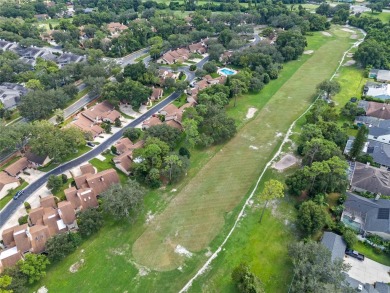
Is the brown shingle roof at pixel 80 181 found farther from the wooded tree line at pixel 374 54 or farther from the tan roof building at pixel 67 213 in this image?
the wooded tree line at pixel 374 54

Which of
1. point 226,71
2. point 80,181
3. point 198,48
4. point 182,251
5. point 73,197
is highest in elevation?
point 198,48

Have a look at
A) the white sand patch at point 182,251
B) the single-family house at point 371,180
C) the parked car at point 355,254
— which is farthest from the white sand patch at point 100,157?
the single-family house at point 371,180

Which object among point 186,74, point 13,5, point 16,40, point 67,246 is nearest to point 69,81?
point 186,74

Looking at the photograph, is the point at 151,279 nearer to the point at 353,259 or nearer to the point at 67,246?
the point at 67,246

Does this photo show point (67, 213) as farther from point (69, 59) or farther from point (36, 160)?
point (69, 59)

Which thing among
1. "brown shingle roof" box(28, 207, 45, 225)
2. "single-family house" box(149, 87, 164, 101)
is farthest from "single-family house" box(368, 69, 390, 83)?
"brown shingle roof" box(28, 207, 45, 225)

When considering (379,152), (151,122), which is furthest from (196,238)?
(379,152)

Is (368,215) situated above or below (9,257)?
below
